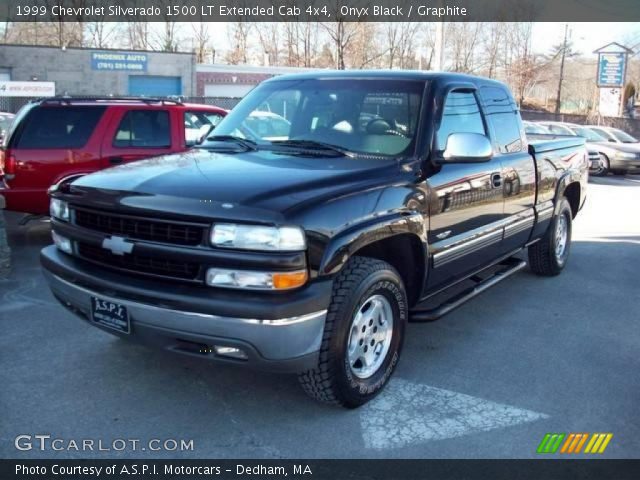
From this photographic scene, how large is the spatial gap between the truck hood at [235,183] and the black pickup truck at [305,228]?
0.04 ft

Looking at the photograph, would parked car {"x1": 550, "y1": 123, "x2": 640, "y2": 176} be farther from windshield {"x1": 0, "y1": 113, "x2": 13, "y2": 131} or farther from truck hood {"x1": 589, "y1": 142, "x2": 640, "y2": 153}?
windshield {"x1": 0, "y1": 113, "x2": 13, "y2": 131}

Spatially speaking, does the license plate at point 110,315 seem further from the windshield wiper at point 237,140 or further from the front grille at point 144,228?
the windshield wiper at point 237,140

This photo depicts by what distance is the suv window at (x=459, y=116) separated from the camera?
455 cm

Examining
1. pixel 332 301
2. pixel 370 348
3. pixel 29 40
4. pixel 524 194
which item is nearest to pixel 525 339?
pixel 524 194

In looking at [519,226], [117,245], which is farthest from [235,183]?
[519,226]

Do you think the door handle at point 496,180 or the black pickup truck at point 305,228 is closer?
the black pickup truck at point 305,228

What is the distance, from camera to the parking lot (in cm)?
347

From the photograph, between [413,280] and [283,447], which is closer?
[283,447]

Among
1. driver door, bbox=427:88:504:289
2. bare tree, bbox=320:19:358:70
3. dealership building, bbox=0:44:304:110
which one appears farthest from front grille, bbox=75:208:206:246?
bare tree, bbox=320:19:358:70

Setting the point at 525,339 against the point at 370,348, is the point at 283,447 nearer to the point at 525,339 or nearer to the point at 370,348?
the point at 370,348

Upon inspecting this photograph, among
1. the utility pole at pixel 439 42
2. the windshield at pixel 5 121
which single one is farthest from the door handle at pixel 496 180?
the windshield at pixel 5 121

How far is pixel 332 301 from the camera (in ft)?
11.3

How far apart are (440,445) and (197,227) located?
173 cm

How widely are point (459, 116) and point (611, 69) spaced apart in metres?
31.8
